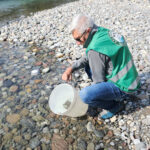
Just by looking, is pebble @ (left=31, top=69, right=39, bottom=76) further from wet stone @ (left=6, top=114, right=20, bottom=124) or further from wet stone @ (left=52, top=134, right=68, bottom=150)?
wet stone @ (left=52, top=134, right=68, bottom=150)

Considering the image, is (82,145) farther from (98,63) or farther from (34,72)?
(34,72)

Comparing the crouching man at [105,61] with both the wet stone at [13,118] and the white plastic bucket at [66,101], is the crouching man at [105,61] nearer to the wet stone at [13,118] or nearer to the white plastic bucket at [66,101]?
the white plastic bucket at [66,101]

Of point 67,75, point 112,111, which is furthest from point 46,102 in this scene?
point 112,111

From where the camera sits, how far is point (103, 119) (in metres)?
2.53

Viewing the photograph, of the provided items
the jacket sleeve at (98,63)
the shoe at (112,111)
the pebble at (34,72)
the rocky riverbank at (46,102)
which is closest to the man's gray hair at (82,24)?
the jacket sleeve at (98,63)

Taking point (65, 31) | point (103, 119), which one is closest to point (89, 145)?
point (103, 119)

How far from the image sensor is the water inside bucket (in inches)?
99.8

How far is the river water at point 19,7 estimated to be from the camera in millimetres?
9156

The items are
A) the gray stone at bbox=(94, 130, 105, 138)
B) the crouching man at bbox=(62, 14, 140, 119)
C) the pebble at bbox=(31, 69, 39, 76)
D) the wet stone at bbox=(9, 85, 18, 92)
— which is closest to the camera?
the crouching man at bbox=(62, 14, 140, 119)

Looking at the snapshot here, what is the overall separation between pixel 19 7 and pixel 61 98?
32.4ft

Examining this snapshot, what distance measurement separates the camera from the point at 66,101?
2.67 meters

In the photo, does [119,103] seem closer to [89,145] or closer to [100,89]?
[100,89]

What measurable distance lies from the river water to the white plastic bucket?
22.1 ft

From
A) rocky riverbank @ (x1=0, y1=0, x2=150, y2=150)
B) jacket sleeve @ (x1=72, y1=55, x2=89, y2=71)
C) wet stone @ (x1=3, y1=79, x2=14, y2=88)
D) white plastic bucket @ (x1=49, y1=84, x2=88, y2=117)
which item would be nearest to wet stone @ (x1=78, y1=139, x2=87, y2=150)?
rocky riverbank @ (x1=0, y1=0, x2=150, y2=150)
